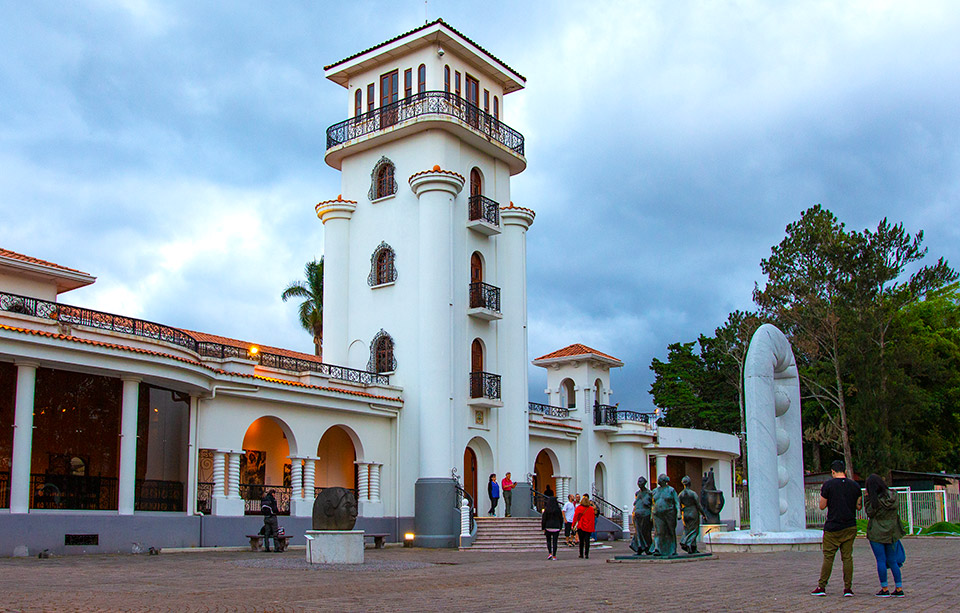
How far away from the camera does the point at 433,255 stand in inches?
1135

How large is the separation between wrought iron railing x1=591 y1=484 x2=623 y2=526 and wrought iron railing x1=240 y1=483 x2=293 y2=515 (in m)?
13.5

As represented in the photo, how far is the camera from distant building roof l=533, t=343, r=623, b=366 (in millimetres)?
37969

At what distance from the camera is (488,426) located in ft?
100

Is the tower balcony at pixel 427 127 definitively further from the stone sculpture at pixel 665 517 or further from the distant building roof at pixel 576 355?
the stone sculpture at pixel 665 517

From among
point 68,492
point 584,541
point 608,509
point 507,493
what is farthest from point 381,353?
point 608,509

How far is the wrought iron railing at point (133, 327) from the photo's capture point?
20188mm

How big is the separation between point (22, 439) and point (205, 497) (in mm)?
5490

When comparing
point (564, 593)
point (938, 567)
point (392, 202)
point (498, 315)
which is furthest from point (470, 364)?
point (564, 593)

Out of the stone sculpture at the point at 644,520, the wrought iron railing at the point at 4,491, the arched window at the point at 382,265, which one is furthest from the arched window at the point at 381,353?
the stone sculpture at the point at 644,520

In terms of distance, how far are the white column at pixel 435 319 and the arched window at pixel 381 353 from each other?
1.40 meters

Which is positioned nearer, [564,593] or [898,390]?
[564,593]

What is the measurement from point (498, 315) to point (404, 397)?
4.11 m

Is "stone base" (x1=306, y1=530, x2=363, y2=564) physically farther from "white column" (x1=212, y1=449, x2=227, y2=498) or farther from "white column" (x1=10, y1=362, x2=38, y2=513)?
"white column" (x1=212, y1=449, x2=227, y2=498)

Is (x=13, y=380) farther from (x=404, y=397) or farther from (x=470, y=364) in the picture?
(x=470, y=364)
